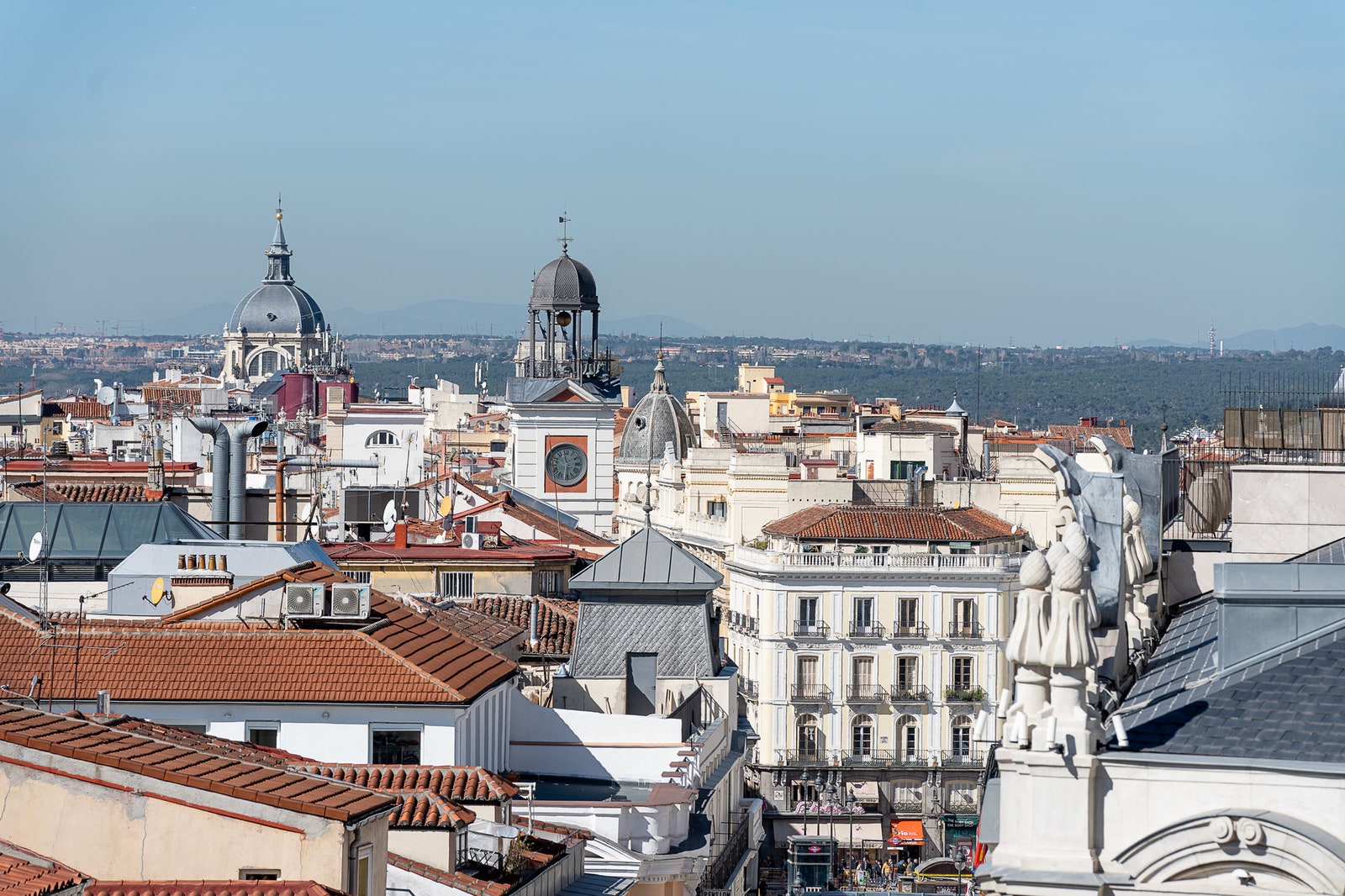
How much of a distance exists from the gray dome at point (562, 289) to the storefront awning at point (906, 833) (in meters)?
25.6

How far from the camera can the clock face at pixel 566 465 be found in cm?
8294

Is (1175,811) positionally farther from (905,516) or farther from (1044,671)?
(905,516)

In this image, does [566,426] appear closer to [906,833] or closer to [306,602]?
[906,833]

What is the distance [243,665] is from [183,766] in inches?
289

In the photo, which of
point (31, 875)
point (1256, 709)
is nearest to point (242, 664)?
point (31, 875)

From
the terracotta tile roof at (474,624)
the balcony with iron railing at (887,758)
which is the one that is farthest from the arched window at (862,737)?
the terracotta tile roof at (474,624)

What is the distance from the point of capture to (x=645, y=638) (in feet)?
104

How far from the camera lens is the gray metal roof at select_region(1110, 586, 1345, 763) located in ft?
44.3

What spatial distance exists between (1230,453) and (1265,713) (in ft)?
49.9

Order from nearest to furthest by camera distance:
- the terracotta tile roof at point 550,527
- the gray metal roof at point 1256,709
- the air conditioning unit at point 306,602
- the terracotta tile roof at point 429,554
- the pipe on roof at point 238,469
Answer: the gray metal roof at point 1256,709
the air conditioning unit at point 306,602
the pipe on roof at point 238,469
the terracotta tile roof at point 429,554
the terracotta tile roof at point 550,527

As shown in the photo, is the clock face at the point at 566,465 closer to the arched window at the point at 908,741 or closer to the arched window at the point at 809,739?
the arched window at the point at 809,739

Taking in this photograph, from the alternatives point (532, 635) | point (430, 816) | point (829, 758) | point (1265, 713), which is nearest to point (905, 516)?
point (829, 758)

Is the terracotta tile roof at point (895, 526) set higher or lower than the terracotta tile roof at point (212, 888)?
lower

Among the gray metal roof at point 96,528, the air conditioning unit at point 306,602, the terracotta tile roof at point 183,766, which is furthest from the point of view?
the gray metal roof at point 96,528
